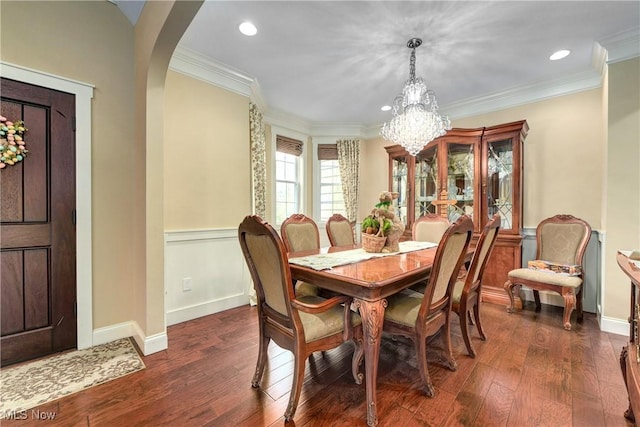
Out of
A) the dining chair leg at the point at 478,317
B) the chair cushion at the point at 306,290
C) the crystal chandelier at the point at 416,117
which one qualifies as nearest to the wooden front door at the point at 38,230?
the chair cushion at the point at 306,290

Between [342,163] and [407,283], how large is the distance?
11.0 ft

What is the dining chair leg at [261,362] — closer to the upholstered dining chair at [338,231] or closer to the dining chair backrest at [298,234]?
the dining chair backrest at [298,234]

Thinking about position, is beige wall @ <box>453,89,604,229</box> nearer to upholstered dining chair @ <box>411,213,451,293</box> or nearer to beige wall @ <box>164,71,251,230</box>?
upholstered dining chair @ <box>411,213,451,293</box>

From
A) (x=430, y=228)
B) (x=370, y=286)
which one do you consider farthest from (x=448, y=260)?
(x=430, y=228)

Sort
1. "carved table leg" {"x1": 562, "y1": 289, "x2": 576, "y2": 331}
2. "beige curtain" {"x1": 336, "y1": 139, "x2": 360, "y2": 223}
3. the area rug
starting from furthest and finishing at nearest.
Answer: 1. "beige curtain" {"x1": 336, "y1": 139, "x2": 360, "y2": 223}
2. "carved table leg" {"x1": 562, "y1": 289, "x2": 576, "y2": 331}
3. the area rug

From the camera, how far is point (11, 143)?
186 cm

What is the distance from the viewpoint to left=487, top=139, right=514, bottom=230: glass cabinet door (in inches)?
129

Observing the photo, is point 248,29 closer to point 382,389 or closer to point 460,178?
point 382,389

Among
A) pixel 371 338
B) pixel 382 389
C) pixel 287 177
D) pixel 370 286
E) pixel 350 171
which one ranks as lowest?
Answer: pixel 382 389

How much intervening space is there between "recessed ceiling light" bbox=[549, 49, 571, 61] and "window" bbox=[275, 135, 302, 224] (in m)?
3.30

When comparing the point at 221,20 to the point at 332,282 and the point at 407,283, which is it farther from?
the point at 407,283

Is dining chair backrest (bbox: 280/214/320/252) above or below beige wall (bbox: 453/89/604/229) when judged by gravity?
below

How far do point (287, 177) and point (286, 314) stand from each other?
323cm

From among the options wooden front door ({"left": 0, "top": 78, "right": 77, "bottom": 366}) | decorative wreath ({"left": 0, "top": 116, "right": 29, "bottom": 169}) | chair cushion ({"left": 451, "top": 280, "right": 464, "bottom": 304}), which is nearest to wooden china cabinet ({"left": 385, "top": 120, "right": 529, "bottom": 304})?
chair cushion ({"left": 451, "top": 280, "right": 464, "bottom": 304})
